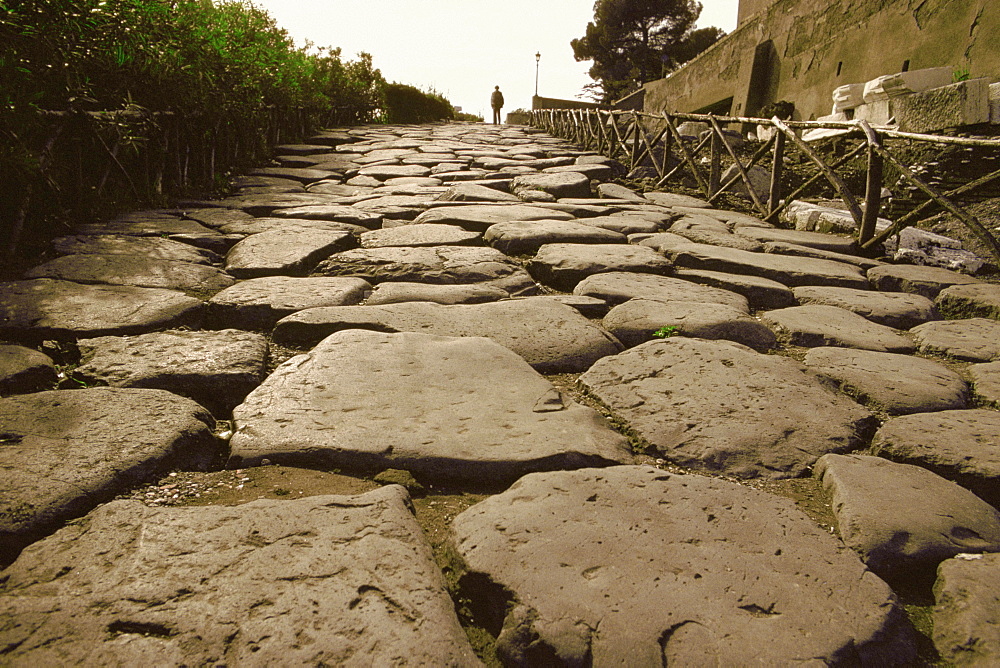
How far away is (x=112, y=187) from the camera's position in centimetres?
296

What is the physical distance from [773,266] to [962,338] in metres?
0.79

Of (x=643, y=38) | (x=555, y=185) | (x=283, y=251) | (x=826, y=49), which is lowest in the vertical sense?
(x=283, y=251)

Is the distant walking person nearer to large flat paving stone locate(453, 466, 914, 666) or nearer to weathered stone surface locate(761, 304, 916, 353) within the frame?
weathered stone surface locate(761, 304, 916, 353)

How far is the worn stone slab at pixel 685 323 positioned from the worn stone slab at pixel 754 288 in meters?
0.32

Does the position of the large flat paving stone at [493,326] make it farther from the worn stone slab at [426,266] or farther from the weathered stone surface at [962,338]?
the weathered stone surface at [962,338]

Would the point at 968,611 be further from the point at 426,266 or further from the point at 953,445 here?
the point at 426,266

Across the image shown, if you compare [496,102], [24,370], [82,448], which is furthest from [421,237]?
[496,102]

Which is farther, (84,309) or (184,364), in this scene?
(84,309)

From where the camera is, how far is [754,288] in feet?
7.47

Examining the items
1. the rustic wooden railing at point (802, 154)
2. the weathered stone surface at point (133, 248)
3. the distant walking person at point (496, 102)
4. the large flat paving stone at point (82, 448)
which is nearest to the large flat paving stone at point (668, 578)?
the large flat paving stone at point (82, 448)

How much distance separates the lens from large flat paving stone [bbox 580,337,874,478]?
3.91ft

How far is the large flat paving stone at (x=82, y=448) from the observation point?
89cm

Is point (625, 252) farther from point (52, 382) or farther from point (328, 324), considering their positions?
point (52, 382)

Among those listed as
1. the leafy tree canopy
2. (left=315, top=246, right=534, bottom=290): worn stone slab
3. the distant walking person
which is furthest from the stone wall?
the leafy tree canopy
